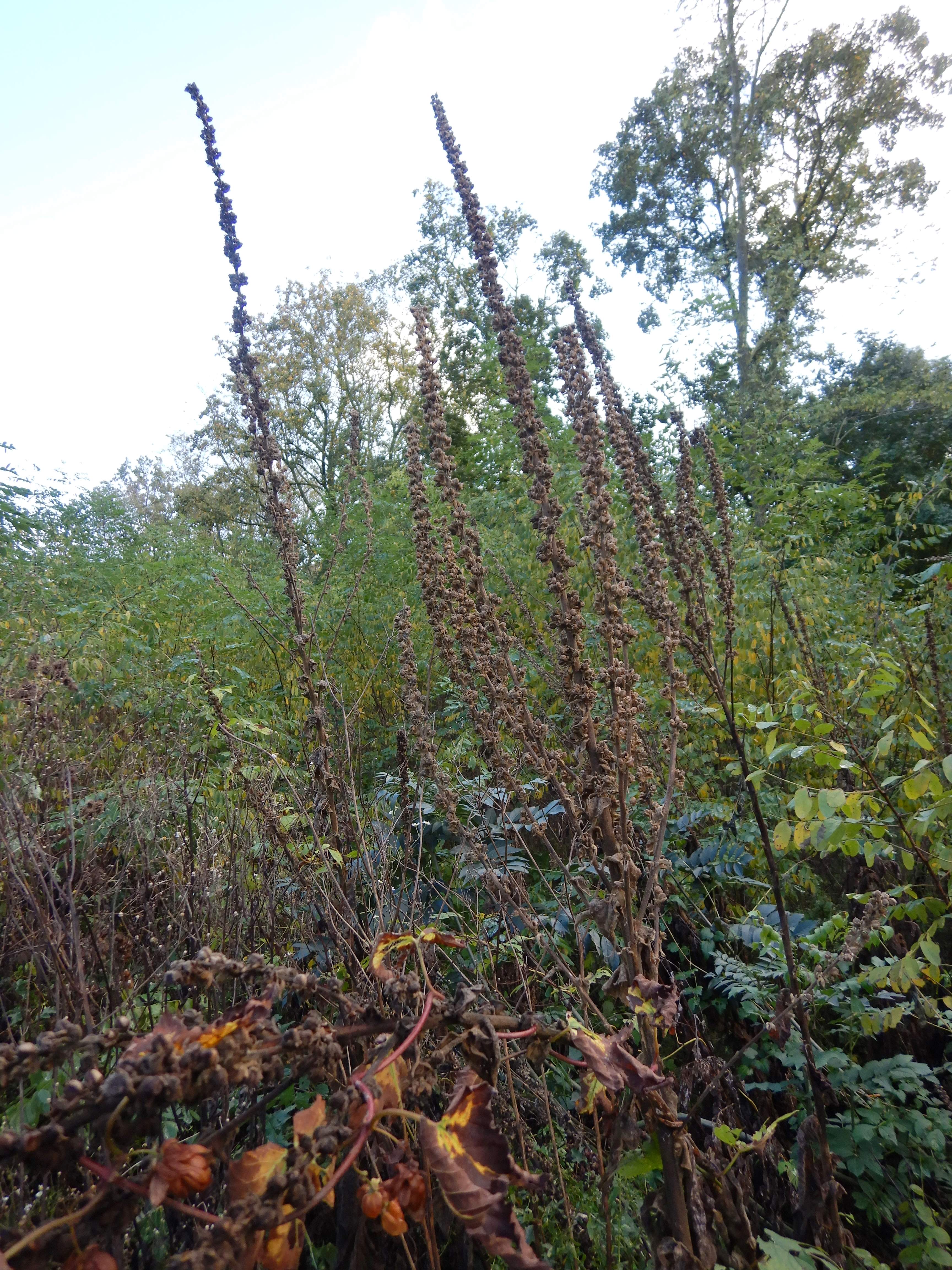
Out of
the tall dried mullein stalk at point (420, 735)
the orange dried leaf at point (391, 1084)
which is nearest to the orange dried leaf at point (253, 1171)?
the orange dried leaf at point (391, 1084)

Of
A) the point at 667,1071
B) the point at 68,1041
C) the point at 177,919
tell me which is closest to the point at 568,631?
the point at 68,1041

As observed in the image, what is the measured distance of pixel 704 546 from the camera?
10.1 feet

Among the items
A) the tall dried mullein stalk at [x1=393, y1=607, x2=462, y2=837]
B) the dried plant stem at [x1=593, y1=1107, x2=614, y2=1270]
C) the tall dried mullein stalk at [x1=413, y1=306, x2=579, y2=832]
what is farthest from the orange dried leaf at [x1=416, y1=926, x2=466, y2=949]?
the tall dried mullein stalk at [x1=393, y1=607, x2=462, y2=837]

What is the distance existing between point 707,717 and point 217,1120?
2615mm

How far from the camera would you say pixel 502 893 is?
6.43 ft

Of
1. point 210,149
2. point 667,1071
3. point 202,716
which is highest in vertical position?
point 210,149

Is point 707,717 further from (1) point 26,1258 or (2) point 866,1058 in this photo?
(1) point 26,1258

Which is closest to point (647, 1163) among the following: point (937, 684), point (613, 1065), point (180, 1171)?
point (613, 1065)

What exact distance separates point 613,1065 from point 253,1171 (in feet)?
1.58

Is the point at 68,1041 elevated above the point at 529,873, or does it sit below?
above

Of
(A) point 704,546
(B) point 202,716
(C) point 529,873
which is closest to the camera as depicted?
(A) point 704,546

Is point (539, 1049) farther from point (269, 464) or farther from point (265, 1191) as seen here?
point (269, 464)

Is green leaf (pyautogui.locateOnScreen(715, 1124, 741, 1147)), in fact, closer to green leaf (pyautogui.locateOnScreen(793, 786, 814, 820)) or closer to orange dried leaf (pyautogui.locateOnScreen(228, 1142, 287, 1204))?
green leaf (pyautogui.locateOnScreen(793, 786, 814, 820))

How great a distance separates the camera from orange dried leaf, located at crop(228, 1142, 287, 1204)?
714 millimetres
